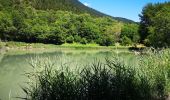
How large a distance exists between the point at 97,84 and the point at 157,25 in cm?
5468

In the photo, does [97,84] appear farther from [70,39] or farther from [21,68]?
[70,39]

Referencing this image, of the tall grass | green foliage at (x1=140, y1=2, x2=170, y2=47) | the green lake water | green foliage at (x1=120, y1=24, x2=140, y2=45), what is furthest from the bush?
the tall grass

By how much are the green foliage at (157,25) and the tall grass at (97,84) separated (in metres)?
43.9

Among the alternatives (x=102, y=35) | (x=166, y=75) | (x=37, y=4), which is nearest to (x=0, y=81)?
(x=166, y=75)

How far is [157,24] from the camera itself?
63750mm

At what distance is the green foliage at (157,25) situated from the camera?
58188 mm

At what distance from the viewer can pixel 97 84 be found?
10086mm

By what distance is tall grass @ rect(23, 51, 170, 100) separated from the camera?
959 centimetres

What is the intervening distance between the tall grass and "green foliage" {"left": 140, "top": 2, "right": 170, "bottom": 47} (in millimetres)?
43944

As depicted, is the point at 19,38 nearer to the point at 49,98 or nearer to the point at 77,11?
the point at 77,11

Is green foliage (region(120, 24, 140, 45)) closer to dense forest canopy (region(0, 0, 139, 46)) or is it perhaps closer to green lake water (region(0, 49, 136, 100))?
dense forest canopy (region(0, 0, 139, 46))

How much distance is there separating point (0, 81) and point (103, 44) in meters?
79.7

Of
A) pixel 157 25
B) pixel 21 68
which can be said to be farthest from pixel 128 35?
pixel 21 68

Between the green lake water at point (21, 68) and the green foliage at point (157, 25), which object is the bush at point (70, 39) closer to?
the green foliage at point (157, 25)
